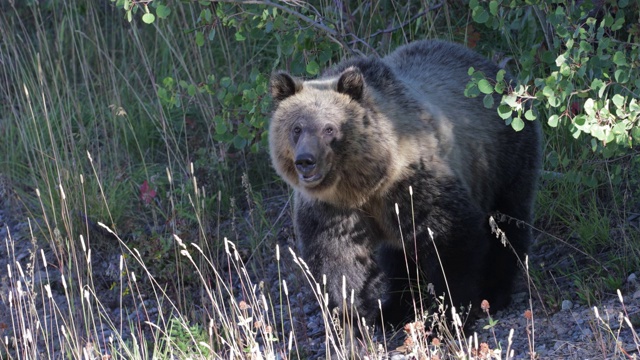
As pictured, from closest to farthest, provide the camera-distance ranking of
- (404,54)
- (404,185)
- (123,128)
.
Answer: (404,185)
(404,54)
(123,128)

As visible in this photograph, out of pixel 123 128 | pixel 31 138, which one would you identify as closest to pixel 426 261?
pixel 123 128

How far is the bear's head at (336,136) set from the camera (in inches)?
199

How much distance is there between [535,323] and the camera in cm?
545

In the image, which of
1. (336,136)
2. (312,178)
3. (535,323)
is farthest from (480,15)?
(535,323)

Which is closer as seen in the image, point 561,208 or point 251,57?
point 561,208

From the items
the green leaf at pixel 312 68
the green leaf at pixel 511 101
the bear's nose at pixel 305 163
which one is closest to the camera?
the green leaf at pixel 511 101

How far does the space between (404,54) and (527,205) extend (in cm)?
119

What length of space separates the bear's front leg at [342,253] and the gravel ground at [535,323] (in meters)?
0.36

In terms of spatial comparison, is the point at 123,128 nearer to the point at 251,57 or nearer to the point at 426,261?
the point at 251,57

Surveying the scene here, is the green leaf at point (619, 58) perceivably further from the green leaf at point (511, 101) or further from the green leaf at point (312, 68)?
the green leaf at point (312, 68)

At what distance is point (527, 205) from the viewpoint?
240 inches

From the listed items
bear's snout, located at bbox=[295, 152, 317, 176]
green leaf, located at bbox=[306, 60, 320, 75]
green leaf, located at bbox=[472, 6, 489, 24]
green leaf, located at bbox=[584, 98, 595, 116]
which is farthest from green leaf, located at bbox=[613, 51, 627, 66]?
green leaf, located at bbox=[306, 60, 320, 75]

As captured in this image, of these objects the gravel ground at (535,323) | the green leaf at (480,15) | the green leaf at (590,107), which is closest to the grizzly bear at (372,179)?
the gravel ground at (535,323)

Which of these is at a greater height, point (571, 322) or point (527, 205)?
point (527, 205)
